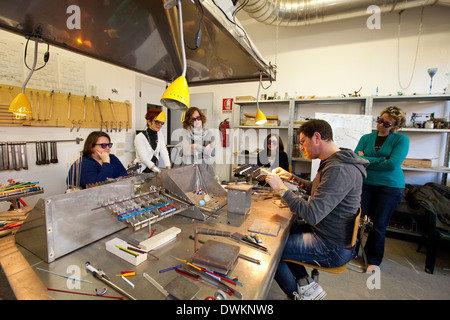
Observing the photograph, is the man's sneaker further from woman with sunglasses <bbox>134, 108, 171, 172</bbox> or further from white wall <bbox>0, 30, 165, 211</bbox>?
white wall <bbox>0, 30, 165, 211</bbox>

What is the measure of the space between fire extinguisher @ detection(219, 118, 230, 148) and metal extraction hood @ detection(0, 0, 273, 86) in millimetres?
2401

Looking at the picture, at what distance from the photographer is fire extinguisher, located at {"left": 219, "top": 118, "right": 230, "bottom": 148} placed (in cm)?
419

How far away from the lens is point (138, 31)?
126 cm

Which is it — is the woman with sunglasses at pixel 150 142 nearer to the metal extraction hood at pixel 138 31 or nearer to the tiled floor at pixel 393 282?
the metal extraction hood at pixel 138 31

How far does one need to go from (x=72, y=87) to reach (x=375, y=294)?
3983 mm

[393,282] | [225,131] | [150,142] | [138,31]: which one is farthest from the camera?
[225,131]

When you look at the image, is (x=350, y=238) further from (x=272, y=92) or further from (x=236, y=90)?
(x=236, y=90)

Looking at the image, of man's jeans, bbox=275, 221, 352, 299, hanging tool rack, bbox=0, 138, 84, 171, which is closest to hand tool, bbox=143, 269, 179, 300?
man's jeans, bbox=275, 221, 352, 299

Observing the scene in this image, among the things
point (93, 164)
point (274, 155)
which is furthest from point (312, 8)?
point (93, 164)

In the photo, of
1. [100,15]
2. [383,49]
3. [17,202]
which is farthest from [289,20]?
[17,202]

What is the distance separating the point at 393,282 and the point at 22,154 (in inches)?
156

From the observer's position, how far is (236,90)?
421 centimetres

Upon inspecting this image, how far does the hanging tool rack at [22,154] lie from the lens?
2.25 metres

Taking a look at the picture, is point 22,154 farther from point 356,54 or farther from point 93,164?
point 356,54
